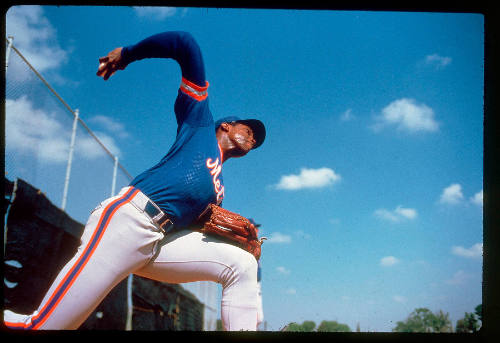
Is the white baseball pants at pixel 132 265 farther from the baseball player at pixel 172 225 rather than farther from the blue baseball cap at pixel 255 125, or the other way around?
the blue baseball cap at pixel 255 125

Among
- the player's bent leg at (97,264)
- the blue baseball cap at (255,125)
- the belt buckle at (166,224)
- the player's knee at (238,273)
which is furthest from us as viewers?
the blue baseball cap at (255,125)

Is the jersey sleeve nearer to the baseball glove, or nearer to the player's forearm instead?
the player's forearm

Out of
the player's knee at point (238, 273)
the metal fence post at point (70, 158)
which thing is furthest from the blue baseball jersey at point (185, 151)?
the metal fence post at point (70, 158)

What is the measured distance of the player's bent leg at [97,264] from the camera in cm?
171

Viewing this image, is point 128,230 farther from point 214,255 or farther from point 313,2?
point 313,2

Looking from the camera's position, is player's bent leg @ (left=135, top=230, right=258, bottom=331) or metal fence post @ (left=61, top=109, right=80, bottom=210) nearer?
player's bent leg @ (left=135, top=230, right=258, bottom=331)

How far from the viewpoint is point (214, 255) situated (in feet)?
7.04

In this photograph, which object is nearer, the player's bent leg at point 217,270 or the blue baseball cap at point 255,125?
the player's bent leg at point 217,270

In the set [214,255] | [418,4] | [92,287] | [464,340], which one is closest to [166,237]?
[214,255]

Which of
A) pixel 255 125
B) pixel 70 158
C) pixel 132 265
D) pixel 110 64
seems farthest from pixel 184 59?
pixel 70 158

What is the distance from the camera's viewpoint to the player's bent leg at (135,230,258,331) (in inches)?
81.9

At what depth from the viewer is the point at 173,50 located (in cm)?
208

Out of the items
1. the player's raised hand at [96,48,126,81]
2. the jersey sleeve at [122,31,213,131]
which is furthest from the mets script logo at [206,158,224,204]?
the player's raised hand at [96,48,126,81]

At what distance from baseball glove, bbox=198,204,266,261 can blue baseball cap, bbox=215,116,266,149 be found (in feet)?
2.14
